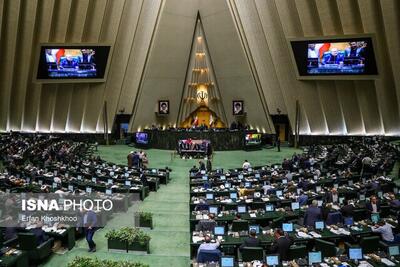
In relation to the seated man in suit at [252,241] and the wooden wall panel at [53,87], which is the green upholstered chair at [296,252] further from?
the wooden wall panel at [53,87]

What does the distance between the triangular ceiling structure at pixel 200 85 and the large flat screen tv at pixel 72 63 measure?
867 cm

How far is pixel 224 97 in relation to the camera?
1459 inches

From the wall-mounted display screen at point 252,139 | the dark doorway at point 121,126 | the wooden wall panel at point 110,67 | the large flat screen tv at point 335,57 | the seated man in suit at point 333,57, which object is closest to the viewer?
the large flat screen tv at point 335,57

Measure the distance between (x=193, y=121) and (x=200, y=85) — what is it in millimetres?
3984

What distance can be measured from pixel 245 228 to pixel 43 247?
5.32 metres

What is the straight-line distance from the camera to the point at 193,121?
40.3m

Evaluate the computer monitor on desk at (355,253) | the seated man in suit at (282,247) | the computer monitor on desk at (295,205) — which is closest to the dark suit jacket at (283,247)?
the seated man in suit at (282,247)

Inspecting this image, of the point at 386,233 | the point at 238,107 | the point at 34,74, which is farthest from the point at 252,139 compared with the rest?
the point at 386,233

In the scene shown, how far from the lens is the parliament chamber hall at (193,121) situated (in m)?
11.6

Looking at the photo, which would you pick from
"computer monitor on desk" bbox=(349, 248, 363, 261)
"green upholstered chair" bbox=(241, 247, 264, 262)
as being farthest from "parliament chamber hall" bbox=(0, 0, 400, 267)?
"computer monitor on desk" bbox=(349, 248, 363, 261)

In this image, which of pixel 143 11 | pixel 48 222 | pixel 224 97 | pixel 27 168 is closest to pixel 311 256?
pixel 48 222

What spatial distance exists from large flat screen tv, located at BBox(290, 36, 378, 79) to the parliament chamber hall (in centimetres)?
9

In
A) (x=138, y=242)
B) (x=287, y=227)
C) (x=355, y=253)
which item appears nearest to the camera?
(x=355, y=253)

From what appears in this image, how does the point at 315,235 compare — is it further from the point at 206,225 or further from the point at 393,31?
the point at 393,31
